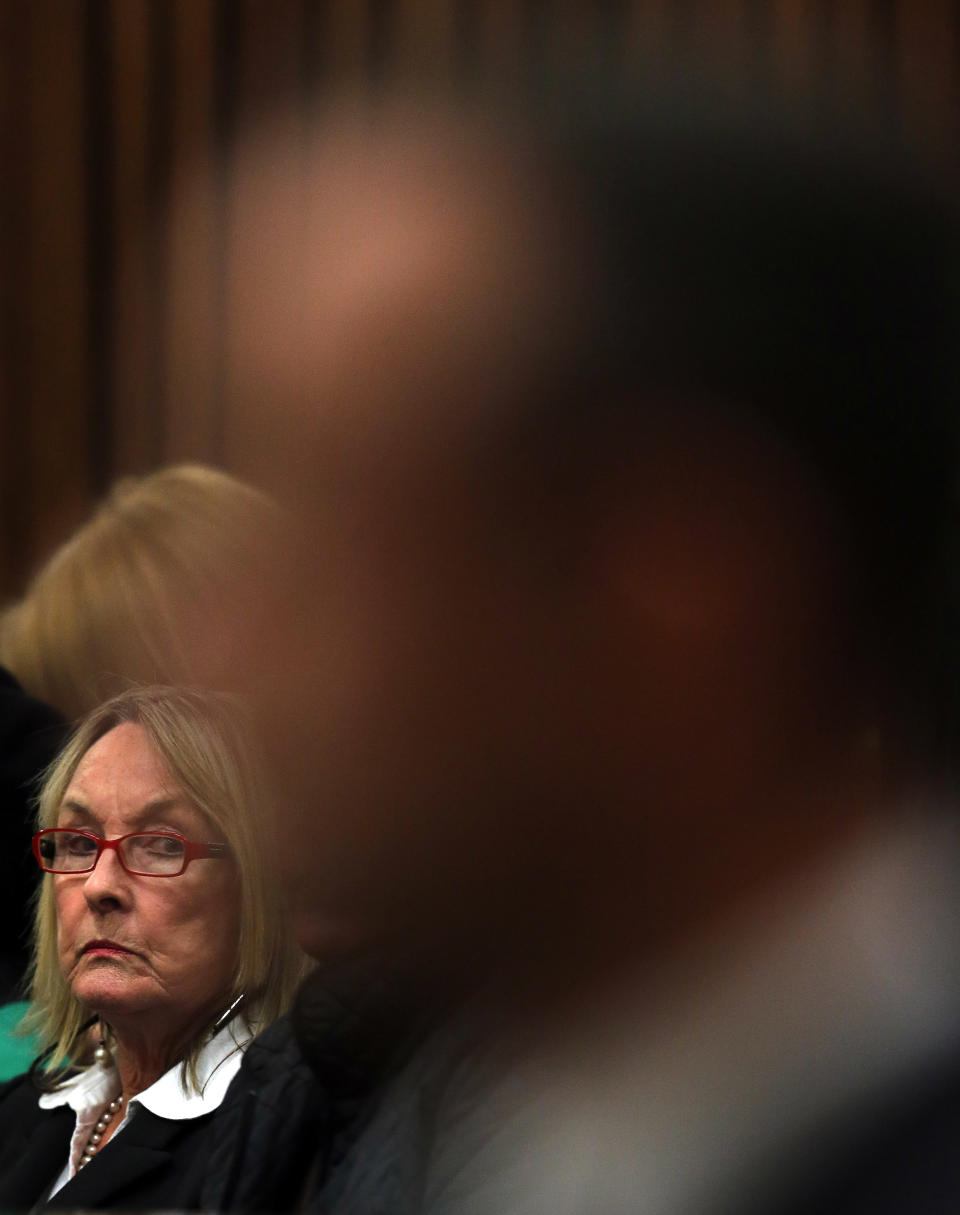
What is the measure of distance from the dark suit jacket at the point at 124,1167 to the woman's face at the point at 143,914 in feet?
0.09

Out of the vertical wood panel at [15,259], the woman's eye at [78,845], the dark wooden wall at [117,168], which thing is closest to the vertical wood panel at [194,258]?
the dark wooden wall at [117,168]

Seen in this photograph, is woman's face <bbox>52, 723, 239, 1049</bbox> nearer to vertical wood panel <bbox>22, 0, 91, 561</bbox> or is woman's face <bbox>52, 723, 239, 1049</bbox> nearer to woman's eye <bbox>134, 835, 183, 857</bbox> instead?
woman's eye <bbox>134, 835, 183, 857</bbox>

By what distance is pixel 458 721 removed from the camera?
27 centimetres

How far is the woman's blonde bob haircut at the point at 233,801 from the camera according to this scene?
395 mm

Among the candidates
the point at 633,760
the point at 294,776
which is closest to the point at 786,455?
the point at 633,760

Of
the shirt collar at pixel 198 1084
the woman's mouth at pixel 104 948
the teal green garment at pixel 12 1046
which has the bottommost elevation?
the teal green garment at pixel 12 1046

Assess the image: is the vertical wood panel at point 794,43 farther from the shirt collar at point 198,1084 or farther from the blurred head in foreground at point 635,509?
the shirt collar at point 198,1084

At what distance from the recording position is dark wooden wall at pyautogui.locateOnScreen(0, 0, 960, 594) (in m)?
0.84

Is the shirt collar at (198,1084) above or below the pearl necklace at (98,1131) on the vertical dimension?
above

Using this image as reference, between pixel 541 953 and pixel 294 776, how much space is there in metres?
0.10

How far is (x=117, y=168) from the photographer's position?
94cm

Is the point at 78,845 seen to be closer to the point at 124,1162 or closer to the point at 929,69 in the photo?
the point at 124,1162

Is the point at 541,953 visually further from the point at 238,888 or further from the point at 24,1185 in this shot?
the point at 24,1185

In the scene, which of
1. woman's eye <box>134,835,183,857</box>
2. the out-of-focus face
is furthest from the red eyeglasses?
the out-of-focus face
